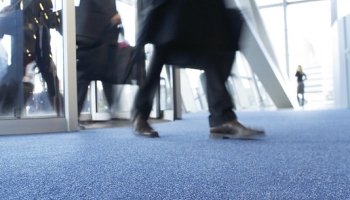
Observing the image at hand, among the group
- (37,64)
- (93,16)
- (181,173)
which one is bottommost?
(181,173)

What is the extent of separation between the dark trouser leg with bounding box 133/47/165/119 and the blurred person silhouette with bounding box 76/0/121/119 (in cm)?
78

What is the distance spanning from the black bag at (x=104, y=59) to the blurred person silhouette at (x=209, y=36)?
0.99m

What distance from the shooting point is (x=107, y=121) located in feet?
11.2

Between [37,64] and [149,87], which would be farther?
[37,64]

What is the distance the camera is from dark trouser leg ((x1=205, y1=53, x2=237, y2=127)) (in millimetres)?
1604

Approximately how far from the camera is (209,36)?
1.59m

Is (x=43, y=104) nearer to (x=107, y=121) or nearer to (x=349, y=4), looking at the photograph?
(x=107, y=121)

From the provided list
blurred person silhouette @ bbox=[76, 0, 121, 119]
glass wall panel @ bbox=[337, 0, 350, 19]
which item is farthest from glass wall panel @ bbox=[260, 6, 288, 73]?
blurred person silhouette @ bbox=[76, 0, 121, 119]

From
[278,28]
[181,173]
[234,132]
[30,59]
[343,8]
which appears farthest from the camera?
[278,28]

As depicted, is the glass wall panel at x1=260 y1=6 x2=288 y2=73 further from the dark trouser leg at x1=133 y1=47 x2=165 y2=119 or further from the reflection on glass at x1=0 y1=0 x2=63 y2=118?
the dark trouser leg at x1=133 y1=47 x2=165 y2=119

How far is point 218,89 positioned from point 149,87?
34 centimetres

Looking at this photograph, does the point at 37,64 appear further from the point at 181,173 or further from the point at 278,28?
the point at 278,28

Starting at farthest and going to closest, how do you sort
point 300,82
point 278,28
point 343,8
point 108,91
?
1. point 278,28
2. point 300,82
3. point 343,8
4. point 108,91

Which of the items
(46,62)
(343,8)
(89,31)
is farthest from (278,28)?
(46,62)
